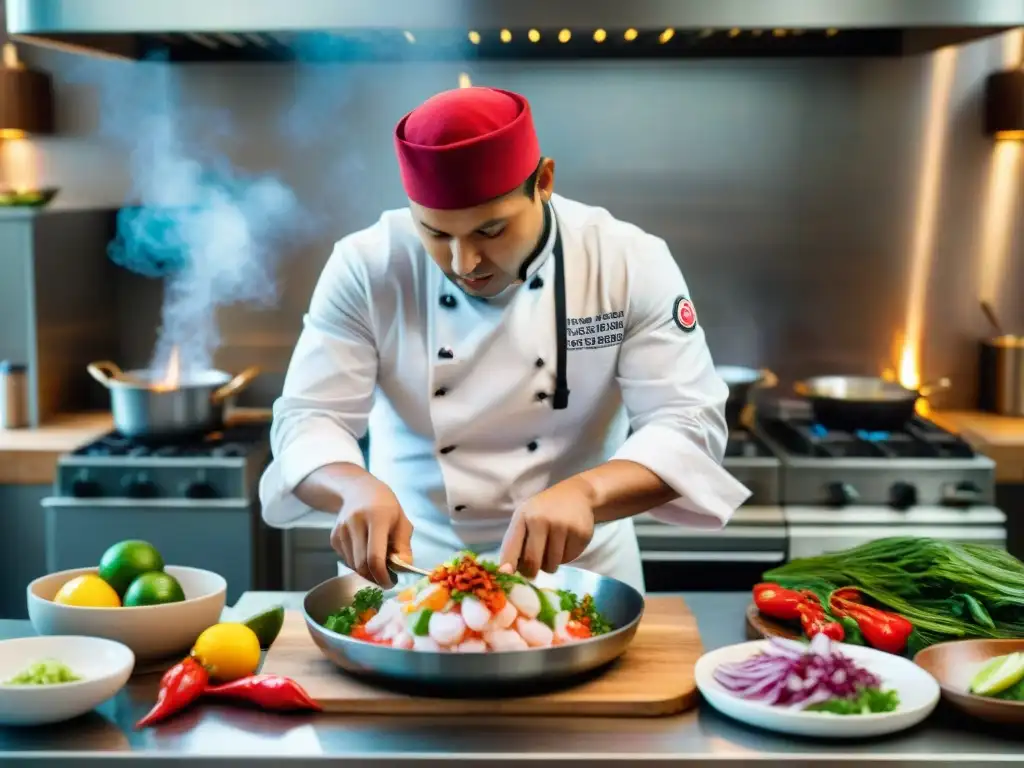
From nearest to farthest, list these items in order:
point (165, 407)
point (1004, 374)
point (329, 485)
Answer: point (329, 485)
point (165, 407)
point (1004, 374)

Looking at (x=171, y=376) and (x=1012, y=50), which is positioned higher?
(x=1012, y=50)

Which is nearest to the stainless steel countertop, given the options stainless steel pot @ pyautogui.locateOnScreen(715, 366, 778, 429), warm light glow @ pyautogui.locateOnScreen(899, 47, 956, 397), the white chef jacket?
the white chef jacket

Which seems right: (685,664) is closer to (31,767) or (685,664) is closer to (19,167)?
(31,767)

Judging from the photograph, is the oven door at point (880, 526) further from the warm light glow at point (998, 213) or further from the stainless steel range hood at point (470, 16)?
the stainless steel range hood at point (470, 16)

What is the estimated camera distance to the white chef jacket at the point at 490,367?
83.0 inches

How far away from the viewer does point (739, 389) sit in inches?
138

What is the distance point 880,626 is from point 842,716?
0.29m

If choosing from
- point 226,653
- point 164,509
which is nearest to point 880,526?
point 164,509

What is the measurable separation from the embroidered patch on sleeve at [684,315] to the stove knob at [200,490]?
1.58m

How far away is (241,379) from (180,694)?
213 centimetres

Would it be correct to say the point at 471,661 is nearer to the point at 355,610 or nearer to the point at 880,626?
the point at 355,610

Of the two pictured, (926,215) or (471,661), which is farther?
(926,215)

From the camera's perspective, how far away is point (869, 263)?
392 centimetres

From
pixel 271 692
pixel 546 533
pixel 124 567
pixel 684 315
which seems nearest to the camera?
pixel 271 692
